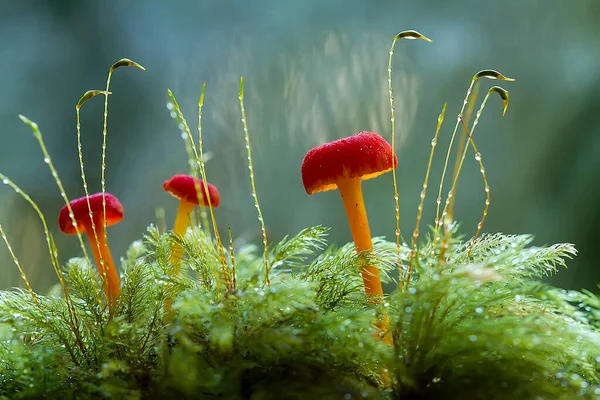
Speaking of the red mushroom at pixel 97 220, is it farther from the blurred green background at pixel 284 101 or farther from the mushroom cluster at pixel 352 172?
the blurred green background at pixel 284 101

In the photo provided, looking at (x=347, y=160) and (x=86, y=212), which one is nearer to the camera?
(x=347, y=160)

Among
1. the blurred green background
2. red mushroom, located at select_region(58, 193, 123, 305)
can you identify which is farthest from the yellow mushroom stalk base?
the blurred green background

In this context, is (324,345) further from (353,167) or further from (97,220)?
(97,220)

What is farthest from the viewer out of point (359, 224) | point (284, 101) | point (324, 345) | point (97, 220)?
point (284, 101)

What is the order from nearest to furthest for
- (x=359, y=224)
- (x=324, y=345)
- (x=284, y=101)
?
(x=324, y=345), (x=359, y=224), (x=284, y=101)

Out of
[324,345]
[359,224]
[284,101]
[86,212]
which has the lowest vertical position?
[324,345]

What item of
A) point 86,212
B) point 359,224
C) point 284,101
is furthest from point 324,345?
point 284,101

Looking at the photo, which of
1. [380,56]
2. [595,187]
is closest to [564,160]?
[595,187]

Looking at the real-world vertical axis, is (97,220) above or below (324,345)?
above
